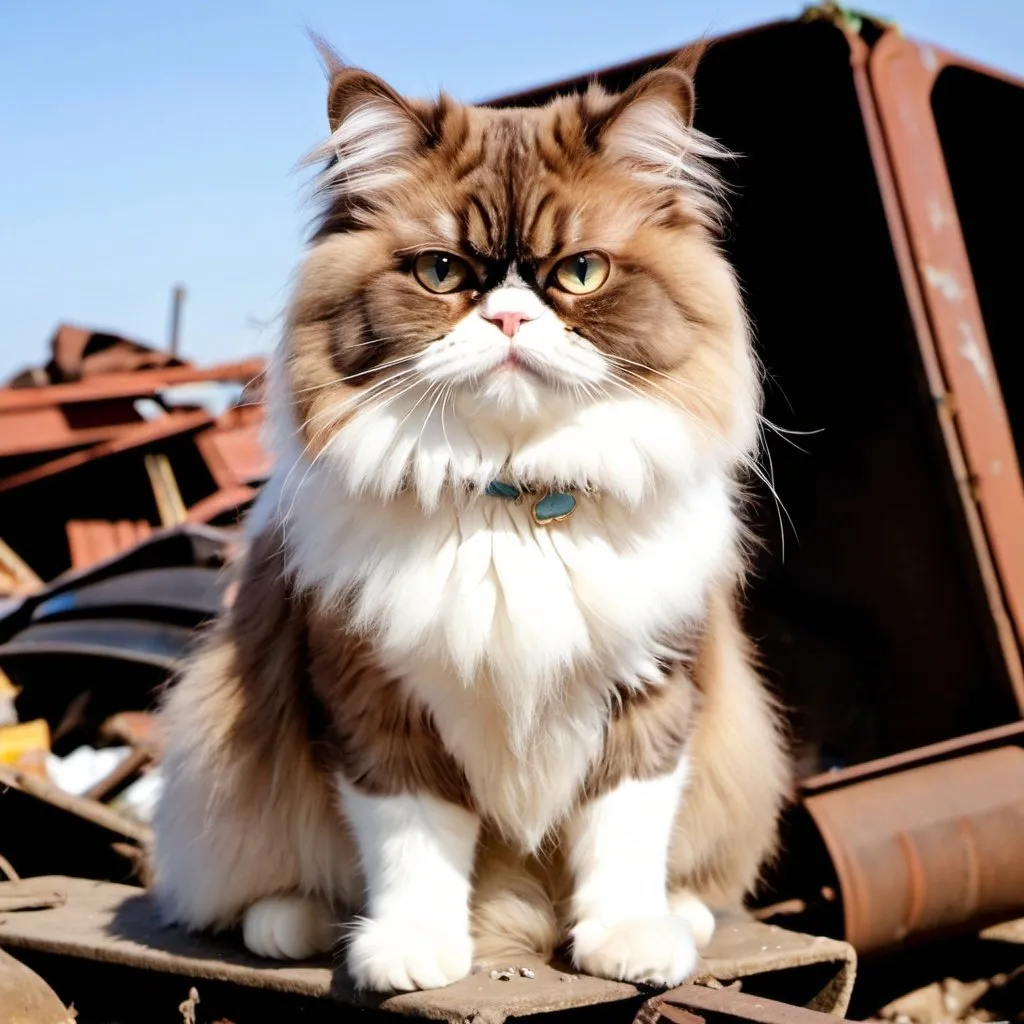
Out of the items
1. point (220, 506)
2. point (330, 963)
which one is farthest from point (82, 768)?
point (220, 506)

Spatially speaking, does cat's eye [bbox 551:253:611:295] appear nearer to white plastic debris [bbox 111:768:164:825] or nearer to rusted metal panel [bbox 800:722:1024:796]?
rusted metal panel [bbox 800:722:1024:796]

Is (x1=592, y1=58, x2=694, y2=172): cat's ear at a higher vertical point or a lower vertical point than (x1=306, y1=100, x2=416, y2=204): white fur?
lower

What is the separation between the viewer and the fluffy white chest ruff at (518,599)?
1633 mm

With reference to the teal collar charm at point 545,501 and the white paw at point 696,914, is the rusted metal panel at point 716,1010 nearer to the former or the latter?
the white paw at point 696,914

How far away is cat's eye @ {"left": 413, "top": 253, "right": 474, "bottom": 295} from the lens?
1626 millimetres

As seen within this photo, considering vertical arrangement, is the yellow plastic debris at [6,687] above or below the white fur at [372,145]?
below

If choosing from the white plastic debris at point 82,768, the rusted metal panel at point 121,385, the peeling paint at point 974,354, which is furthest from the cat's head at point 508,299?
the rusted metal panel at point 121,385

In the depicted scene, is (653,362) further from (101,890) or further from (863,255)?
(863,255)

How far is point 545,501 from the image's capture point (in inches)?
66.1

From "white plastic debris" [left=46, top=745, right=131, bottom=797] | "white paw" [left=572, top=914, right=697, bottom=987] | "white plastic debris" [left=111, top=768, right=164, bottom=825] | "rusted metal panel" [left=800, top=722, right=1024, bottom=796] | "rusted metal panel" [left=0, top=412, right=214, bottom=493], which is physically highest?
"rusted metal panel" [left=0, top=412, right=214, bottom=493]

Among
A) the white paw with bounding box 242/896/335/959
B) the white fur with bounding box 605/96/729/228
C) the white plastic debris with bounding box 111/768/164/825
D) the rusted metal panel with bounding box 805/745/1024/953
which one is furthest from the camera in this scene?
the white plastic debris with bounding box 111/768/164/825

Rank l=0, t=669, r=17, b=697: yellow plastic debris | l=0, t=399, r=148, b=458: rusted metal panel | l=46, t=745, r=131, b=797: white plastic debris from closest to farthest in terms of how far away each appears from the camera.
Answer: l=46, t=745, r=131, b=797: white plastic debris, l=0, t=669, r=17, b=697: yellow plastic debris, l=0, t=399, r=148, b=458: rusted metal panel

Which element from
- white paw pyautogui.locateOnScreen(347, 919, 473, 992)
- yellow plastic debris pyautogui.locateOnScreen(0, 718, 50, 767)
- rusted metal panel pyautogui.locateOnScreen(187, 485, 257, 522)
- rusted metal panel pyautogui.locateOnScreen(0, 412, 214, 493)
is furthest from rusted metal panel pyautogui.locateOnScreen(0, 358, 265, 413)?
white paw pyautogui.locateOnScreen(347, 919, 473, 992)

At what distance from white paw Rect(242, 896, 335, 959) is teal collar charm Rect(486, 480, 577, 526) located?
80 centimetres
